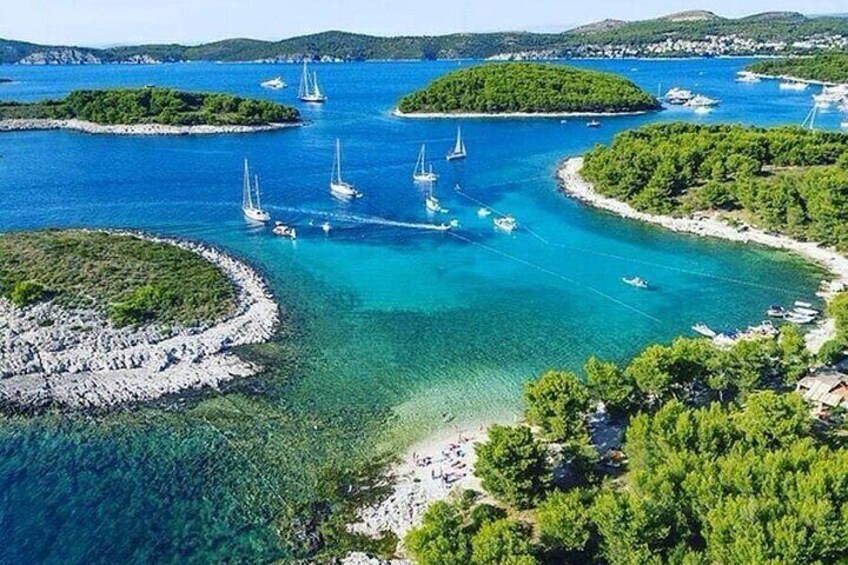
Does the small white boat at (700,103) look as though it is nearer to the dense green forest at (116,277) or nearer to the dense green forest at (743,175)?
the dense green forest at (743,175)

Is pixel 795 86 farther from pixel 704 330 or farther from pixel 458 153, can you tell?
pixel 704 330

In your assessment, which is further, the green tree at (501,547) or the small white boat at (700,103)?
the small white boat at (700,103)

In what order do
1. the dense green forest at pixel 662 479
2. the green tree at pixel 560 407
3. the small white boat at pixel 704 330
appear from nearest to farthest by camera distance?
the dense green forest at pixel 662 479 < the green tree at pixel 560 407 < the small white boat at pixel 704 330

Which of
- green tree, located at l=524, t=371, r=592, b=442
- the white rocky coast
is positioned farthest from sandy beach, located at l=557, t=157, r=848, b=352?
the white rocky coast

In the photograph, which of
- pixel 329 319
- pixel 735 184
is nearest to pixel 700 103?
pixel 735 184

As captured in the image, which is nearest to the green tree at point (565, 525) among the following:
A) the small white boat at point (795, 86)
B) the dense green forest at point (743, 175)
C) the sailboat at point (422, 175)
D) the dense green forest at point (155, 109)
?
the dense green forest at point (743, 175)

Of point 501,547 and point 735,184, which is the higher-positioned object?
point 735,184

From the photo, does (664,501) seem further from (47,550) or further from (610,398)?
(47,550)
